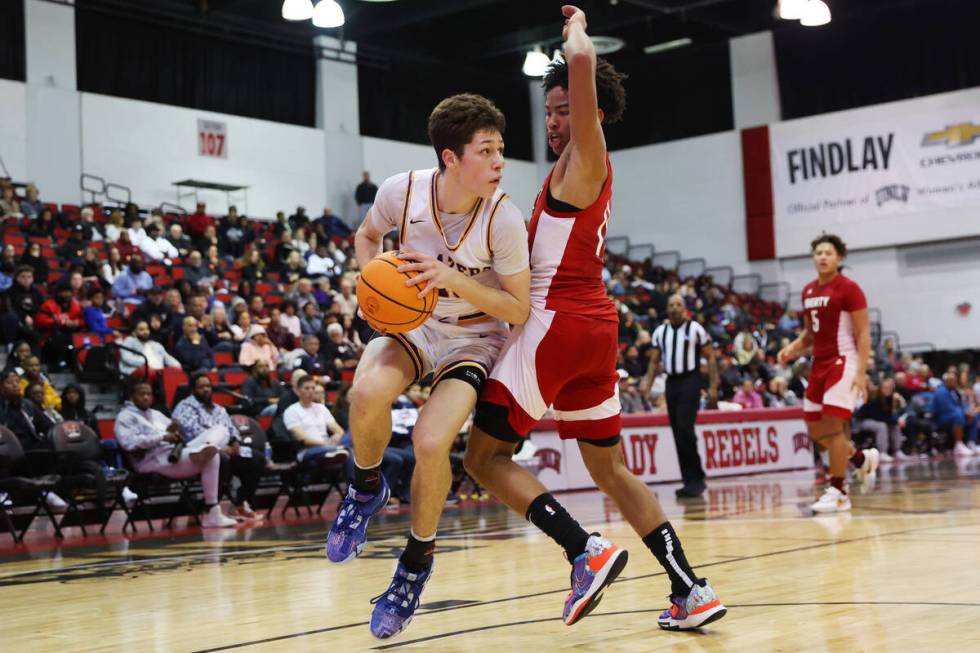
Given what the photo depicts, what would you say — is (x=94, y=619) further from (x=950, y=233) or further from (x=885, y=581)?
(x=950, y=233)

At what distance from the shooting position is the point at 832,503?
26.7ft

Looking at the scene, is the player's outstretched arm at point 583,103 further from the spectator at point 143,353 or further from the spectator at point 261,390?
the spectator at point 143,353

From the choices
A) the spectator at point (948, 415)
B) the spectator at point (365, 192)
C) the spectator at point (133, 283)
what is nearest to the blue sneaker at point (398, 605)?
the spectator at point (133, 283)

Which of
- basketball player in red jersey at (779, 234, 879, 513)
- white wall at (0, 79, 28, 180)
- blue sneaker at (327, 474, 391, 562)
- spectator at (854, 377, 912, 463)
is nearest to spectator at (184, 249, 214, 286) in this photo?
white wall at (0, 79, 28, 180)

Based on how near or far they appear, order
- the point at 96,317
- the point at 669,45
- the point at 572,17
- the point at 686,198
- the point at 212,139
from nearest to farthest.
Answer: the point at 572,17 < the point at 96,317 < the point at 212,139 < the point at 669,45 < the point at 686,198

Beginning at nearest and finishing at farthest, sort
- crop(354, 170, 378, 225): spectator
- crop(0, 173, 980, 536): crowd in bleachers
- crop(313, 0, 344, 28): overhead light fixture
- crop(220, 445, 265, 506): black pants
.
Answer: crop(220, 445, 265, 506): black pants, crop(0, 173, 980, 536): crowd in bleachers, crop(313, 0, 344, 28): overhead light fixture, crop(354, 170, 378, 225): spectator

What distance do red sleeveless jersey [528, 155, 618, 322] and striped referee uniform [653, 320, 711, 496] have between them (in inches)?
274

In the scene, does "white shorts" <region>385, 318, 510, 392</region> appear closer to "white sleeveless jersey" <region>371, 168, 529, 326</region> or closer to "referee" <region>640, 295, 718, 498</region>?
"white sleeveless jersey" <region>371, 168, 529, 326</region>

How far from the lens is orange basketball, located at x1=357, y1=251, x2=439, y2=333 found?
3.67 m

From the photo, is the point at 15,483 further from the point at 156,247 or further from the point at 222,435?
the point at 156,247

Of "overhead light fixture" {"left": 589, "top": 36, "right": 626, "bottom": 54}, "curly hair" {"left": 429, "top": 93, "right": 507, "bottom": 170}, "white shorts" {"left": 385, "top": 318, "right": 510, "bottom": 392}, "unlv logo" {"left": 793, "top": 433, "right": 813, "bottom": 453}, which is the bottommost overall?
"unlv logo" {"left": 793, "top": 433, "right": 813, "bottom": 453}

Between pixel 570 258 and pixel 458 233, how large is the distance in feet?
1.26

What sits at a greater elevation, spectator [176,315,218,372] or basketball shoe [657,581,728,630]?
spectator [176,315,218,372]

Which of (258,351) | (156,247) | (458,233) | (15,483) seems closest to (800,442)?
(258,351)
